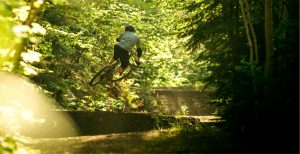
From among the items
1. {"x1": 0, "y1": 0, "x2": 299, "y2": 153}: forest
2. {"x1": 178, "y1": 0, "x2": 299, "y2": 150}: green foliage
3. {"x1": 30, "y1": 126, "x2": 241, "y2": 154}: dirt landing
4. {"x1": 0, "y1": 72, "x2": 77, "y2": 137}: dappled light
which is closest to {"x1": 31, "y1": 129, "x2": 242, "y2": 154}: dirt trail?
{"x1": 30, "y1": 126, "x2": 241, "y2": 154}: dirt landing

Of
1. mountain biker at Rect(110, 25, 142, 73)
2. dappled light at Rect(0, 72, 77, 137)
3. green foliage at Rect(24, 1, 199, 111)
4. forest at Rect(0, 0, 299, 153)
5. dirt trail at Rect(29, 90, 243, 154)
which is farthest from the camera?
green foliage at Rect(24, 1, 199, 111)

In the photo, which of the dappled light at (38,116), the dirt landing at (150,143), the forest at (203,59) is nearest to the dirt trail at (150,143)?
the dirt landing at (150,143)

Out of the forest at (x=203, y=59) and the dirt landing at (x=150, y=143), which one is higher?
the forest at (x=203, y=59)

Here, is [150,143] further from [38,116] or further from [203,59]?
[203,59]

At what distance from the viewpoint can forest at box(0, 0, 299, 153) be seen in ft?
17.1

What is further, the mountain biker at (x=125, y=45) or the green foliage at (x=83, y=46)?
the green foliage at (x=83, y=46)

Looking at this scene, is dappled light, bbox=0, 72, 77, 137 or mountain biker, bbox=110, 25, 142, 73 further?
mountain biker, bbox=110, 25, 142, 73

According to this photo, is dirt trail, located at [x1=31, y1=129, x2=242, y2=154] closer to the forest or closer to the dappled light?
the forest

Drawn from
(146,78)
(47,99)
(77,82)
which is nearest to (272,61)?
(47,99)

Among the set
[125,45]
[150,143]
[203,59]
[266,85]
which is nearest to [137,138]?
[150,143]

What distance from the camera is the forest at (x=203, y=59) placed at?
17.1 feet

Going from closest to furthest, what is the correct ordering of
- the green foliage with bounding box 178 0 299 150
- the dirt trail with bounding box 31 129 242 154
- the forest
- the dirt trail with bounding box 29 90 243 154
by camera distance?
the forest, the green foliage with bounding box 178 0 299 150, the dirt trail with bounding box 31 129 242 154, the dirt trail with bounding box 29 90 243 154

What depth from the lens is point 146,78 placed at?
29.5 meters

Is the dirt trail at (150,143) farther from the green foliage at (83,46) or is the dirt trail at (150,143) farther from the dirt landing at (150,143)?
the green foliage at (83,46)
